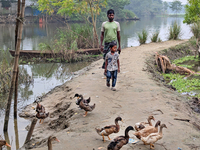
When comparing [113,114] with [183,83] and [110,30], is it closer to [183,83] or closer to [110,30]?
[110,30]

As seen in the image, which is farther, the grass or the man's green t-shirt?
the grass

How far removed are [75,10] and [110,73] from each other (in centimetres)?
1068

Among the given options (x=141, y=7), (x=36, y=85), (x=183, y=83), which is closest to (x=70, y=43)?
(x=36, y=85)

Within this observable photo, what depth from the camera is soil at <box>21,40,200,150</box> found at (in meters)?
3.79

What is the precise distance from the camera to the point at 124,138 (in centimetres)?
332

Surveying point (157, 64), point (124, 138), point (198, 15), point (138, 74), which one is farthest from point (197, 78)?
point (198, 15)

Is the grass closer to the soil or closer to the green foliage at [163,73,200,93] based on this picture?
the green foliage at [163,73,200,93]

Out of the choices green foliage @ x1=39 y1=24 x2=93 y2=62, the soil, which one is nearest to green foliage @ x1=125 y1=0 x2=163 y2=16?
green foliage @ x1=39 y1=24 x2=93 y2=62

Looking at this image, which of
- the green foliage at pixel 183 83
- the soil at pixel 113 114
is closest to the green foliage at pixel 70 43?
the soil at pixel 113 114

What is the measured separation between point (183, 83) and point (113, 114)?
4.89m

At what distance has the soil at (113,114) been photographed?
3.79m

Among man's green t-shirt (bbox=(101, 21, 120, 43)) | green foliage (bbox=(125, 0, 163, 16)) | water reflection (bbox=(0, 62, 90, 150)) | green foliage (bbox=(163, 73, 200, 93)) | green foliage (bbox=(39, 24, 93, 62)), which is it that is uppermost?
green foliage (bbox=(125, 0, 163, 16))

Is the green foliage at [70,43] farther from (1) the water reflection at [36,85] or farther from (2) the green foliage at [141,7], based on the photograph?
(2) the green foliage at [141,7]

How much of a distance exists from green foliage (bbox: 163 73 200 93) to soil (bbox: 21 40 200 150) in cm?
112
